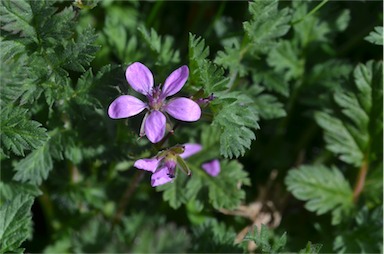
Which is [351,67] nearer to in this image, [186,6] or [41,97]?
[186,6]

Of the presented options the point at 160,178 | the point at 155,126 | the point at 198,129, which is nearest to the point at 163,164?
the point at 160,178

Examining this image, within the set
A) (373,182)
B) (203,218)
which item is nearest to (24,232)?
(203,218)

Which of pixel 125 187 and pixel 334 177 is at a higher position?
pixel 334 177

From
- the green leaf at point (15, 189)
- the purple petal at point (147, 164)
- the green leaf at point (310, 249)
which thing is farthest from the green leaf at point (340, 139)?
the green leaf at point (15, 189)

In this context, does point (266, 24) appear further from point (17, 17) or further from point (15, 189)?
point (15, 189)

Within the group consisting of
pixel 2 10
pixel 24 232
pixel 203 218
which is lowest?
pixel 203 218

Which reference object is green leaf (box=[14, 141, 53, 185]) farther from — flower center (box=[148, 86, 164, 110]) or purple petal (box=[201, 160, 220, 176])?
purple petal (box=[201, 160, 220, 176])

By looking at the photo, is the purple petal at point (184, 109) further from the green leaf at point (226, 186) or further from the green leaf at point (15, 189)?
the green leaf at point (15, 189)
